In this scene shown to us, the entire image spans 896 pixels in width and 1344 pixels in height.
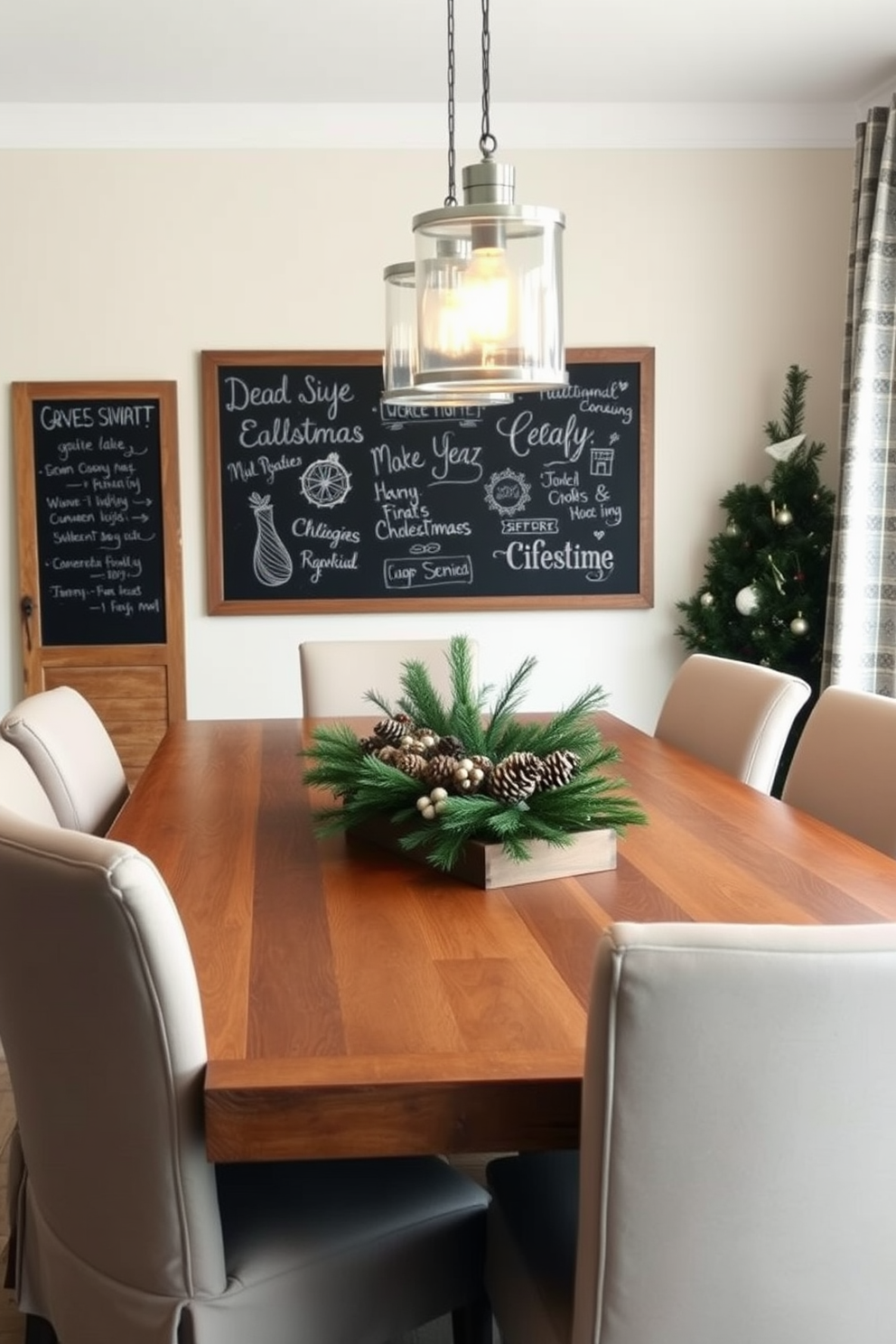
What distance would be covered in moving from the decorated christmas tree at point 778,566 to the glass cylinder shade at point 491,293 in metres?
2.73

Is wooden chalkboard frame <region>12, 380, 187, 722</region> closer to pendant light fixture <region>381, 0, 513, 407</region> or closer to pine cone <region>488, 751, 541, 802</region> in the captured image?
pendant light fixture <region>381, 0, 513, 407</region>

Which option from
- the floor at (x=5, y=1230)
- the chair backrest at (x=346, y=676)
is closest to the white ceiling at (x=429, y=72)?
the chair backrest at (x=346, y=676)

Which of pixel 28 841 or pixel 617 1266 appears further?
pixel 28 841

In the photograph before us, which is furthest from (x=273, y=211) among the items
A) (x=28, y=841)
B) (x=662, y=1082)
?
(x=662, y=1082)

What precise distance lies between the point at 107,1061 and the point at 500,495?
371cm

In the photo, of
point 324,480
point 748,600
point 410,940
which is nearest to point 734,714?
point 410,940

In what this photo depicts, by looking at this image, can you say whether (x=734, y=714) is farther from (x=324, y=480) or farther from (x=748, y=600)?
(x=324, y=480)

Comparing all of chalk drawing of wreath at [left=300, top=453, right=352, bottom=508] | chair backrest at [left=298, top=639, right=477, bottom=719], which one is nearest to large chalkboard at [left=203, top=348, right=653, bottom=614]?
chalk drawing of wreath at [left=300, top=453, right=352, bottom=508]

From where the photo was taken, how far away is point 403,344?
8.25ft

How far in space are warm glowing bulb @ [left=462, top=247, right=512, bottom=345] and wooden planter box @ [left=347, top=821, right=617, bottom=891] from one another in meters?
0.73

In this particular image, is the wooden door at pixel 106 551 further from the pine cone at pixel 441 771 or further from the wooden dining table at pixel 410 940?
the pine cone at pixel 441 771

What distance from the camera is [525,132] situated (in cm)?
474

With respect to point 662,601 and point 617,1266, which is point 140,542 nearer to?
point 662,601

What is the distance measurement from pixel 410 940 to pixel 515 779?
344 millimetres
